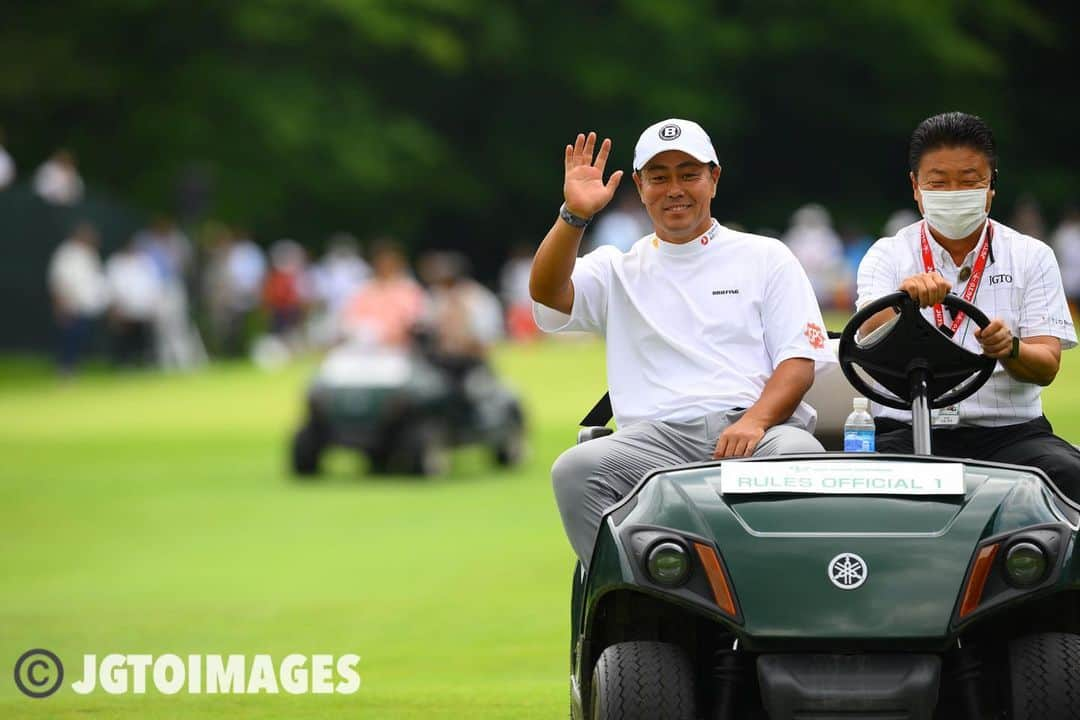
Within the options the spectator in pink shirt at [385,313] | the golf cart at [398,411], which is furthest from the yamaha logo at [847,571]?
the spectator in pink shirt at [385,313]

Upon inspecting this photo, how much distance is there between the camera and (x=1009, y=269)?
599 cm

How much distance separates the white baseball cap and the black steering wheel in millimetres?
730

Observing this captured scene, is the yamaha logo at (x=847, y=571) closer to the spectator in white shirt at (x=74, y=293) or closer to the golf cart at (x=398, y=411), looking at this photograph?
the golf cart at (x=398, y=411)

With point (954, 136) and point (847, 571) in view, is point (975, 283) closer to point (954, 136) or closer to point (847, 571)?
point (954, 136)

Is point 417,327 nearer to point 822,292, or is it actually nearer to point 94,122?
point 822,292

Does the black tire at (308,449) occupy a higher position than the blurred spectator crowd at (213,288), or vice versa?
the blurred spectator crowd at (213,288)

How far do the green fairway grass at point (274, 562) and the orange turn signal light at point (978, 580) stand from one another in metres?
2.35

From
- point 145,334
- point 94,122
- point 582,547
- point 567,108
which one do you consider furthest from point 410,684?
point 567,108

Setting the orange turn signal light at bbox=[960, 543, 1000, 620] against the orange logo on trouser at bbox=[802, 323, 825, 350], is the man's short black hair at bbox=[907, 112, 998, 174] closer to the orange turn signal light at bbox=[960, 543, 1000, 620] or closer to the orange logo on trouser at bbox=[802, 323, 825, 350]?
the orange logo on trouser at bbox=[802, 323, 825, 350]

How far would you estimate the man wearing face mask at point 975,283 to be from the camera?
587cm

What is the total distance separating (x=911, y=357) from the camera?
5.62 m

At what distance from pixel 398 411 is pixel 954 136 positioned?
12743 mm

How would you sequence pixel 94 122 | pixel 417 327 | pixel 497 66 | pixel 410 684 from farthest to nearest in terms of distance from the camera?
1. pixel 497 66
2. pixel 94 122
3. pixel 417 327
4. pixel 410 684

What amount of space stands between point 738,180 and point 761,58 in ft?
9.62
